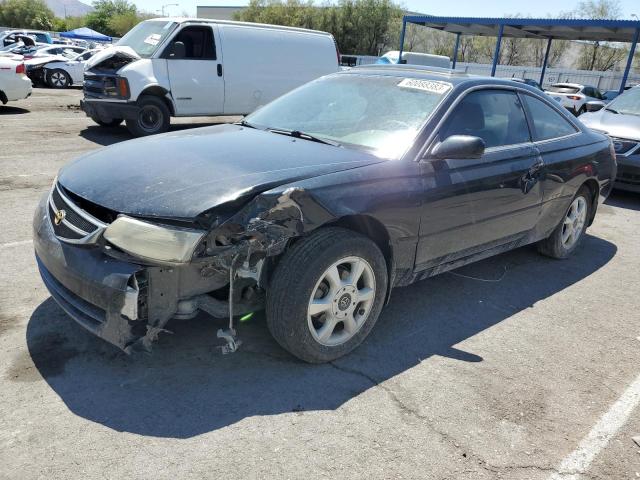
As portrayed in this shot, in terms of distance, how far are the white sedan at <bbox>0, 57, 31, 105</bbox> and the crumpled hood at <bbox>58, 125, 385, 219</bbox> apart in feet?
35.2

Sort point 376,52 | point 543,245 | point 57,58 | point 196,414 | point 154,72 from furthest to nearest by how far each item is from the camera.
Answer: point 376,52 → point 57,58 → point 154,72 → point 543,245 → point 196,414

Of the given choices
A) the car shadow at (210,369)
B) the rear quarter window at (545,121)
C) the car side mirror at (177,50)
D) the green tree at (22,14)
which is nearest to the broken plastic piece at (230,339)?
the car shadow at (210,369)

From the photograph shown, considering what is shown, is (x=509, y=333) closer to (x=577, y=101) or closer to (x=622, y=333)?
(x=622, y=333)

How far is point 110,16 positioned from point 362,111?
7869 cm

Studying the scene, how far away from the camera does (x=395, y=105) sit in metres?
3.79

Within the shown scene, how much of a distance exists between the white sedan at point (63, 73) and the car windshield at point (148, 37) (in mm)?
10525

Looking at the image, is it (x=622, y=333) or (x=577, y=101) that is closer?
(x=622, y=333)

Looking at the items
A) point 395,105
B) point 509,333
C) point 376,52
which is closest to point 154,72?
point 395,105

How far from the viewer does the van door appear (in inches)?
398

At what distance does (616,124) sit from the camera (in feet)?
27.3

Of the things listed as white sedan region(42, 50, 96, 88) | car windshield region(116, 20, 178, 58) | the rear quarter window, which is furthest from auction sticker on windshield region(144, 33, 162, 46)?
white sedan region(42, 50, 96, 88)

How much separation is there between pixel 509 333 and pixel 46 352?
2.97 m

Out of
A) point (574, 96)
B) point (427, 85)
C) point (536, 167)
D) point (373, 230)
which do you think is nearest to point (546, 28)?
point (574, 96)

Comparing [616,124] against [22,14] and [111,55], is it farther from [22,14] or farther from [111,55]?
[22,14]
